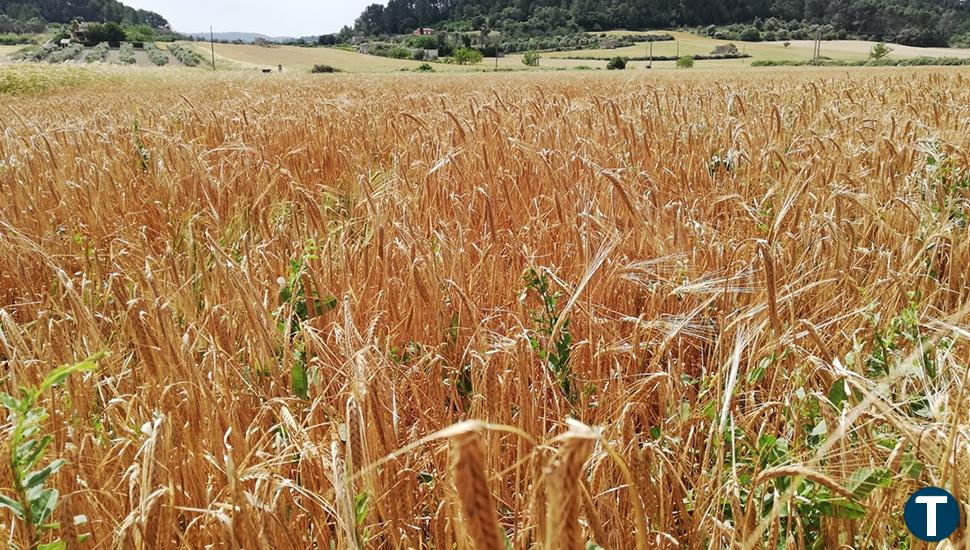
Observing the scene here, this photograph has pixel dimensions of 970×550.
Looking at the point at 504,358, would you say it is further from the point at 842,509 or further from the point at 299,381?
the point at 842,509

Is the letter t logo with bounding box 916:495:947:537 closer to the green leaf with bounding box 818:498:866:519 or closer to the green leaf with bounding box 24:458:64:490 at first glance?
the green leaf with bounding box 818:498:866:519

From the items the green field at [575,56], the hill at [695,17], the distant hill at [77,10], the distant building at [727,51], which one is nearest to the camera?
the green field at [575,56]

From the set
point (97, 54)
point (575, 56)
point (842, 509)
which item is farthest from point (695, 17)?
point (842, 509)

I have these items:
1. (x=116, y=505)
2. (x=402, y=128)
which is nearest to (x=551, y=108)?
(x=402, y=128)

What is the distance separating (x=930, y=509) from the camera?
742mm

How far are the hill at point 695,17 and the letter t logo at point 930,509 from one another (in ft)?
336

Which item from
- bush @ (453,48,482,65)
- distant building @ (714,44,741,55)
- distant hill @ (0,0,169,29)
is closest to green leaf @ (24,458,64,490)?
bush @ (453,48,482,65)

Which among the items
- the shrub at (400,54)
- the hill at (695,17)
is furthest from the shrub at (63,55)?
the hill at (695,17)

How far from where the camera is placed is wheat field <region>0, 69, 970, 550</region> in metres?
0.82

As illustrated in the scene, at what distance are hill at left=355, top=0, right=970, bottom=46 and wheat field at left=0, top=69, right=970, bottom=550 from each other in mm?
101114

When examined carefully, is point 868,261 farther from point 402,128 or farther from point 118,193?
point 402,128

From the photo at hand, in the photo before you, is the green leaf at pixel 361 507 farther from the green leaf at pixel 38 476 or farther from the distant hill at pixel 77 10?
the distant hill at pixel 77 10

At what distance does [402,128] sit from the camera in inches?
172

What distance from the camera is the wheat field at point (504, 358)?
823mm
